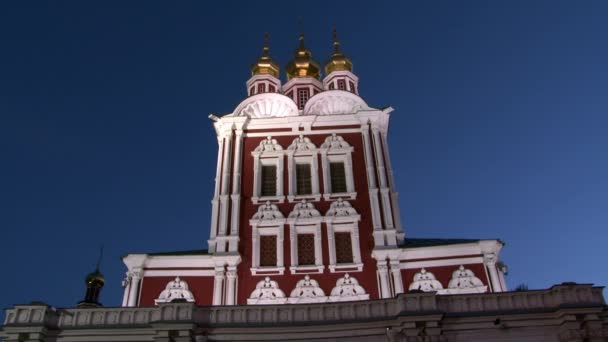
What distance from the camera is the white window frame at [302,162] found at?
102 ft

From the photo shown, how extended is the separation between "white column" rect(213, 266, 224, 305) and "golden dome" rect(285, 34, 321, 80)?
62.1 ft

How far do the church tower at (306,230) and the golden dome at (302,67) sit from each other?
22.2 ft

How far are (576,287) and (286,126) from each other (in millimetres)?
19691

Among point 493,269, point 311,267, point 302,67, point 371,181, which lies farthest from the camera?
point 302,67

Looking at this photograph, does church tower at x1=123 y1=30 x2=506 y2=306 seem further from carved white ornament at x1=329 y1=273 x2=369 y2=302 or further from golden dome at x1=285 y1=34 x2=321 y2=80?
golden dome at x1=285 y1=34 x2=321 y2=80

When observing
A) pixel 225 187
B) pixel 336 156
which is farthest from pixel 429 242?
pixel 225 187

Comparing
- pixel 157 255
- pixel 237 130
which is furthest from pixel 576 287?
pixel 237 130

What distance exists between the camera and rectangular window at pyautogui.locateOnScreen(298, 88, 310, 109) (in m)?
39.0

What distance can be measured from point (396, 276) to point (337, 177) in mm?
7307

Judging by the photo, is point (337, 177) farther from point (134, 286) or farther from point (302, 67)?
point (302, 67)

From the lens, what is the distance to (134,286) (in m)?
27.0

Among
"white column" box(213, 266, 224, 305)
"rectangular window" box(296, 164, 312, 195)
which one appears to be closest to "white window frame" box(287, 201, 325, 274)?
"rectangular window" box(296, 164, 312, 195)

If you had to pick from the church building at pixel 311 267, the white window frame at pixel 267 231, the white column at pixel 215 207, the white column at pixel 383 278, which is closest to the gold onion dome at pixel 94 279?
the church building at pixel 311 267

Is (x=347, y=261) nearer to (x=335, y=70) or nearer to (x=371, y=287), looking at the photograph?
(x=371, y=287)
